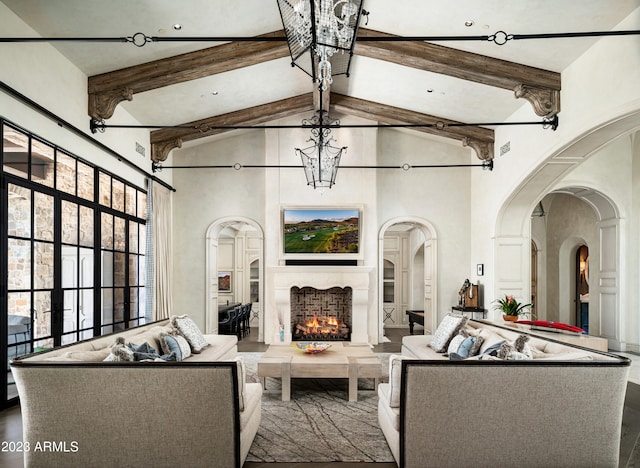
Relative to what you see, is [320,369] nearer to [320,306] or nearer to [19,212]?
[19,212]

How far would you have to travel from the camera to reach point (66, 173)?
6.03 meters

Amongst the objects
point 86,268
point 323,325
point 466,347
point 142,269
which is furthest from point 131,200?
point 466,347

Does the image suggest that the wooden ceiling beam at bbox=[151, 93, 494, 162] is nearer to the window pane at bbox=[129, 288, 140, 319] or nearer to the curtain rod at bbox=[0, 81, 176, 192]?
the curtain rod at bbox=[0, 81, 176, 192]

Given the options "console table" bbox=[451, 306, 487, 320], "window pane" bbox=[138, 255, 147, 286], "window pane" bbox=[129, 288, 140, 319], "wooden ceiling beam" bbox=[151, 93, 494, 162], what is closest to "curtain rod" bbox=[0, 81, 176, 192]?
"wooden ceiling beam" bbox=[151, 93, 494, 162]

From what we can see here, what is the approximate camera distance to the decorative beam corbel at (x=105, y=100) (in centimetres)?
650

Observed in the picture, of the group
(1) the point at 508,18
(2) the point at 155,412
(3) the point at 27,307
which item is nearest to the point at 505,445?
(2) the point at 155,412

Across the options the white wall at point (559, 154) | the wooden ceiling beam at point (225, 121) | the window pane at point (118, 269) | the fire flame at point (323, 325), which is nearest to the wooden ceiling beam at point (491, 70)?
Result: the white wall at point (559, 154)

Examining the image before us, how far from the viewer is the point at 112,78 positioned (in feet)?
21.3

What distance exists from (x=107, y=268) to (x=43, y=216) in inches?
73.5

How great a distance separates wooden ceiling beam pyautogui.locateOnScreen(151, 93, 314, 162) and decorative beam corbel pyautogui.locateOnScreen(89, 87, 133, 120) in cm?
239

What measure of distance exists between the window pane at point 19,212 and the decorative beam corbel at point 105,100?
1753 millimetres

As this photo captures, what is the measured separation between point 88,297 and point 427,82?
583 centimetres

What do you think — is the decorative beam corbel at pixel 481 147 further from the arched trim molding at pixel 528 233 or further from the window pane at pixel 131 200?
the window pane at pixel 131 200

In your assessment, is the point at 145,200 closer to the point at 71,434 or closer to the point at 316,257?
the point at 316,257
